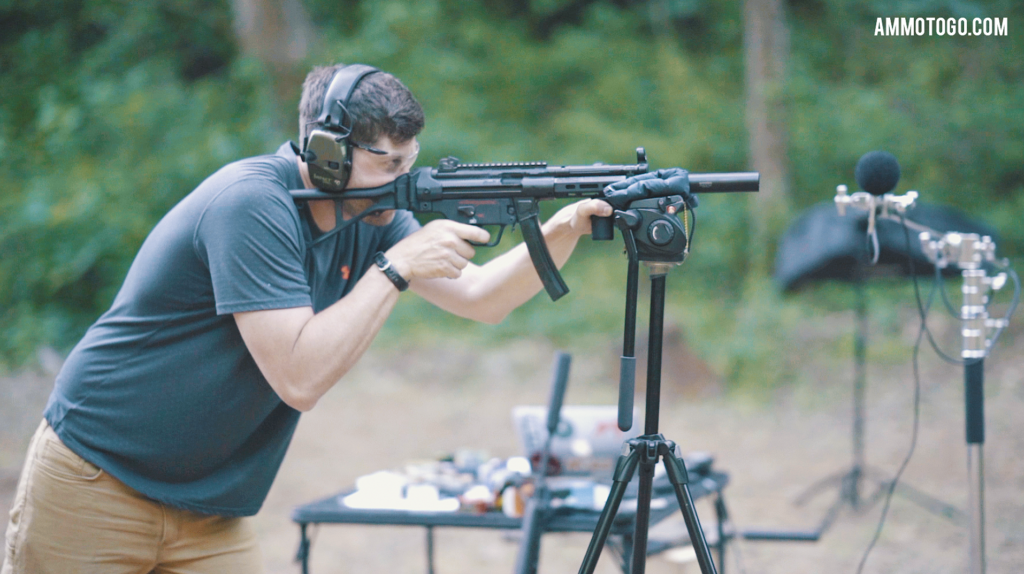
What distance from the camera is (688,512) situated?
1763 millimetres

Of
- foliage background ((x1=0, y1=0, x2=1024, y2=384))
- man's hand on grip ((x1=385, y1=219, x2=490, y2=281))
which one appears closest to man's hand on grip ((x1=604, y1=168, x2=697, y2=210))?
man's hand on grip ((x1=385, y1=219, x2=490, y2=281))

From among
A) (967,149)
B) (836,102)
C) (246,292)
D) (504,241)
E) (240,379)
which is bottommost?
(240,379)

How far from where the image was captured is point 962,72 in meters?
8.41

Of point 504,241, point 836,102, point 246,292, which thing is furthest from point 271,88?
point 246,292

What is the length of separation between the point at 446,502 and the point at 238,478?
32.3 inches

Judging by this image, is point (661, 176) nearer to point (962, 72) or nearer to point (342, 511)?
point (342, 511)

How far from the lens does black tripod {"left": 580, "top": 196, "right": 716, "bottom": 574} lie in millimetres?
1725

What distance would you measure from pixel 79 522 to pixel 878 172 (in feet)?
7.30

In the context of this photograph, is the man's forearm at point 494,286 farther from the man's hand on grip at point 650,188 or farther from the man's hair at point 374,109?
the man's hair at point 374,109

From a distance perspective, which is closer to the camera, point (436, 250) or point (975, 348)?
point (436, 250)

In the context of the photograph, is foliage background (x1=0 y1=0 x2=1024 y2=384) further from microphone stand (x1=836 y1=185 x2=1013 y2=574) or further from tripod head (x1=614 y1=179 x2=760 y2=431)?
tripod head (x1=614 y1=179 x2=760 y2=431)

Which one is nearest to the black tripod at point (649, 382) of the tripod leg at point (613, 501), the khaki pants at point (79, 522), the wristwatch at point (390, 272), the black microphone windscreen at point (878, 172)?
the tripod leg at point (613, 501)

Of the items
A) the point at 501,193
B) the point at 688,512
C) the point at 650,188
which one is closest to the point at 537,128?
the point at 501,193

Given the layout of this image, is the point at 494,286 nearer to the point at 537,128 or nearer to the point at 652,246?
the point at 652,246
